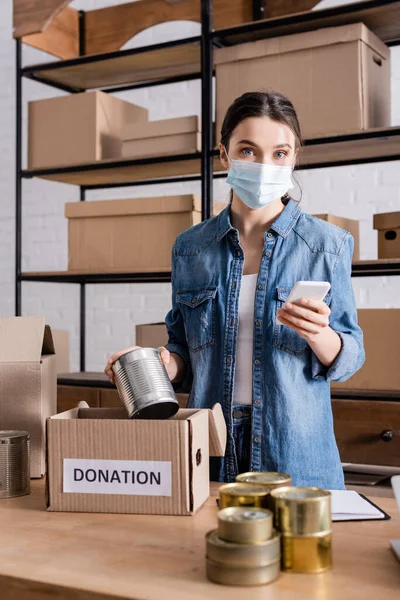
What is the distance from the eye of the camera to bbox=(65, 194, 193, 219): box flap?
2.52m

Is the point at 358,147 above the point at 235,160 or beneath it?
above

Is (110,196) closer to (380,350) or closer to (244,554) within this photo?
(380,350)

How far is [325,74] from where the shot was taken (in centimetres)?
226

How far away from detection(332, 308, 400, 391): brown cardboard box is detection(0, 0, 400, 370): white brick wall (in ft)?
1.80

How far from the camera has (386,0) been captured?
7.24ft

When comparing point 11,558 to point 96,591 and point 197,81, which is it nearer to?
point 96,591

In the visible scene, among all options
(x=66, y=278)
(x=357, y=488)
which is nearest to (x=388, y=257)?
(x=357, y=488)

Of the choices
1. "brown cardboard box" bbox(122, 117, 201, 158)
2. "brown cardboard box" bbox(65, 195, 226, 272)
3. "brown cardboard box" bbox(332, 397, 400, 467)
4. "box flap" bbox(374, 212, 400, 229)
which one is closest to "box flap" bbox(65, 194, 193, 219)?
"brown cardboard box" bbox(65, 195, 226, 272)

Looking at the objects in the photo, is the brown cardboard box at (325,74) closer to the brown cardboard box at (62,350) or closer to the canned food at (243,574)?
the brown cardboard box at (62,350)

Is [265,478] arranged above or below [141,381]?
below

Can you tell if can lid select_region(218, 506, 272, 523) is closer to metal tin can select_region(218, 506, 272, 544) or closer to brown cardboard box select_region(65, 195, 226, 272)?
metal tin can select_region(218, 506, 272, 544)

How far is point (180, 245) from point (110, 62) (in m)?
1.49

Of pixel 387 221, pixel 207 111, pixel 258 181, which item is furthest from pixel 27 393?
pixel 207 111

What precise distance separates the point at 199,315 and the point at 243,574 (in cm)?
79
